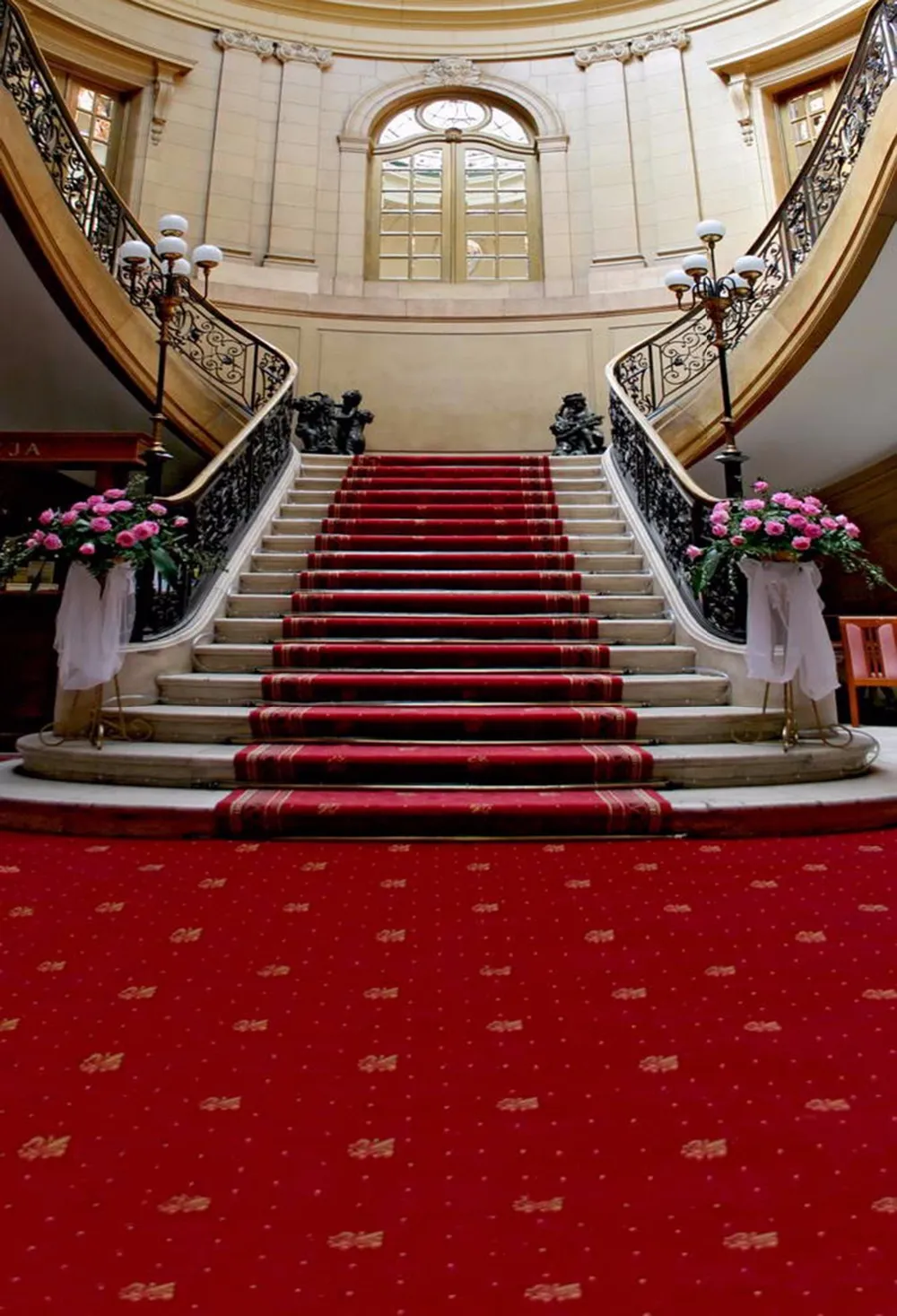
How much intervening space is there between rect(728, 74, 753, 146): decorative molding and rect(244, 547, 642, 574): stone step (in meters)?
7.77

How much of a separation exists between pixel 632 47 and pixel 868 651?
9.45 m

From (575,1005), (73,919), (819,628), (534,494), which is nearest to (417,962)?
(575,1005)

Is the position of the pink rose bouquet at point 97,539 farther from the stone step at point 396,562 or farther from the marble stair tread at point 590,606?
the stone step at point 396,562

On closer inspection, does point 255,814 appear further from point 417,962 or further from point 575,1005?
point 575,1005

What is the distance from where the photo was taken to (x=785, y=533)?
3152 millimetres

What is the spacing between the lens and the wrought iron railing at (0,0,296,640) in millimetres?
4129

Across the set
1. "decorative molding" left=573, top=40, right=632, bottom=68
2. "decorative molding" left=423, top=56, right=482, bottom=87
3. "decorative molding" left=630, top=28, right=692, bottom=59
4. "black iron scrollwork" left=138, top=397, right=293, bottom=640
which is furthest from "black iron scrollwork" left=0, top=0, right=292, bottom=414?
"decorative molding" left=630, top=28, right=692, bottom=59

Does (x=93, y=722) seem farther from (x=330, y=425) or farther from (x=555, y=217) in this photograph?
(x=555, y=217)

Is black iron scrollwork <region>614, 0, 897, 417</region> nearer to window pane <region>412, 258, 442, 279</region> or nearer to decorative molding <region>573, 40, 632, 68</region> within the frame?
window pane <region>412, 258, 442, 279</region>

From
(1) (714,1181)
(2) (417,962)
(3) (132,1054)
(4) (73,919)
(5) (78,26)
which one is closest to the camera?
(1) (714,1181)

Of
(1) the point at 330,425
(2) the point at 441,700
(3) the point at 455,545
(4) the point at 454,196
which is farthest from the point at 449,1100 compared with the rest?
(4) the point at 454,196

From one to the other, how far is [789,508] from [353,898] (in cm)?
266

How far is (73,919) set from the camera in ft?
5.87

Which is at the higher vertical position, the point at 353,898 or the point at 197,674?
the point at 197,674
